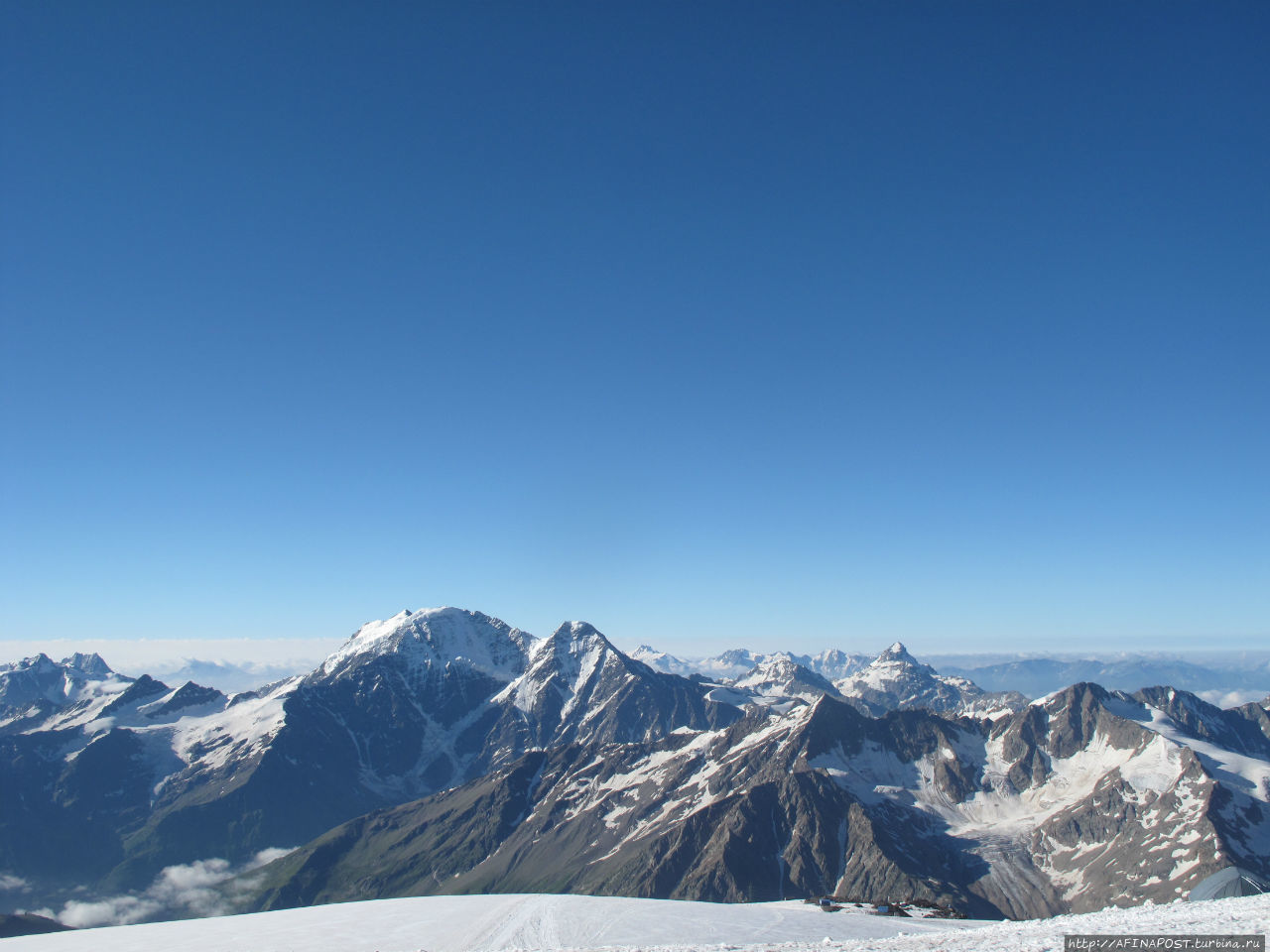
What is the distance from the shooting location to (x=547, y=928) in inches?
2421

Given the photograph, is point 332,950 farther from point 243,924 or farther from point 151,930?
point 151,930

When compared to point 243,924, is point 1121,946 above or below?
above

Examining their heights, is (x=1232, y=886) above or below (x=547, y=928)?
below

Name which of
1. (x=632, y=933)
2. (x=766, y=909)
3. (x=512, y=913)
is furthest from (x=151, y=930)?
(x=766, y=909)

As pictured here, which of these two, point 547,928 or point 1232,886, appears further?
point 1232,886

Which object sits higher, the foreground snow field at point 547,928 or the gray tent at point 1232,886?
the foreground snow field at point 547,928

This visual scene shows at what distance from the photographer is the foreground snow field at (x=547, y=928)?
4781 centimetres

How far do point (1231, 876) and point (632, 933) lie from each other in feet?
Result: 216

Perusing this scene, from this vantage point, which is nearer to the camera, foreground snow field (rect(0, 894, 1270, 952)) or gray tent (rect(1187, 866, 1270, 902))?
foreground snow field (rect(0, 894, 1270, 952))

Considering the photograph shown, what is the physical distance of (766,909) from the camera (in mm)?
67750

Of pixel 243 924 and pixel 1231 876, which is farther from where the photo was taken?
pixel 1231 876

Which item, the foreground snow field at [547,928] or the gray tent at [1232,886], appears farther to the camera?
the gray tent at [1232,886]

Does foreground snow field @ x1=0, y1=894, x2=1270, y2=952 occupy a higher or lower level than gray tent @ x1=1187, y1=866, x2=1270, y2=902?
higher

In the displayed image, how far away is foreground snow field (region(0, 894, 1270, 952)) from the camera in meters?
47.8
